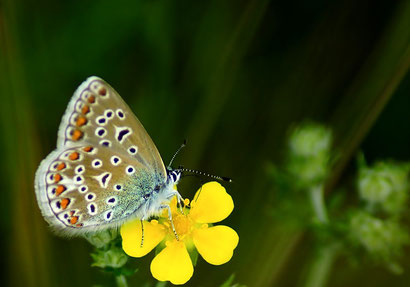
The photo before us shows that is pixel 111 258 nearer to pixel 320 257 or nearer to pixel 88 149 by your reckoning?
pixel 88 149

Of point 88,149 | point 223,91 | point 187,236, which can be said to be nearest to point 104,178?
point 88,149

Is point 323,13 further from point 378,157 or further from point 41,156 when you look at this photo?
point 41,156

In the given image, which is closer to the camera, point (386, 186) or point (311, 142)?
point (386, 186)

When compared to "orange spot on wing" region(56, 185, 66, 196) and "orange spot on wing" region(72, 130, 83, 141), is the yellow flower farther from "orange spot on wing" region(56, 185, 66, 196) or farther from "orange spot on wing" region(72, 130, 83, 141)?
"orange spot on wing" region(72, 130, 83, 141)

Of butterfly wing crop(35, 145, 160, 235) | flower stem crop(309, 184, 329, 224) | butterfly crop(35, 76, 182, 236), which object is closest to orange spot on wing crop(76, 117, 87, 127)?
butterfly crop(35, 76, 182, 236)

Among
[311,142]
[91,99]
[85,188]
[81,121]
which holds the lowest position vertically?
[85,188]

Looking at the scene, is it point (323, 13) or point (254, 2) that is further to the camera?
point (323, 13)

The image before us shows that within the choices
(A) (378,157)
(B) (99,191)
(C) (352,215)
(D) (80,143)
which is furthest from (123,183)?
(A) (378,157)
